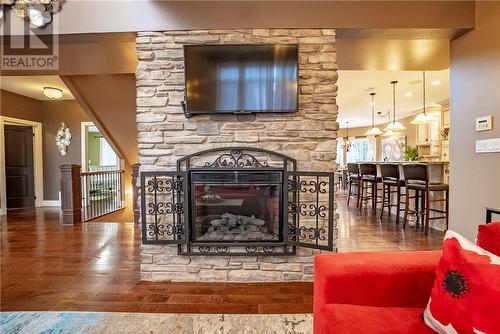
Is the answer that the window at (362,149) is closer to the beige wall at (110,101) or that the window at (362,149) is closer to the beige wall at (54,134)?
the beige wall at (110,101)

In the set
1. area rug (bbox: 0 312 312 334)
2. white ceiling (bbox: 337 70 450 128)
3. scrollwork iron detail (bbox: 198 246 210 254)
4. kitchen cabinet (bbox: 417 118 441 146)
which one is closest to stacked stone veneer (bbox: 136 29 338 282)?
scrollwork iron detail (bbox: 198 246 210 254)

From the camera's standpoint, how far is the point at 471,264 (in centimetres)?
93

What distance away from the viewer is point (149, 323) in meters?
1.78

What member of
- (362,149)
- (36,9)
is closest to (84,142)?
(36,9)

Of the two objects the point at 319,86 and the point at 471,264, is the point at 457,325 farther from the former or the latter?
the point at 319,86

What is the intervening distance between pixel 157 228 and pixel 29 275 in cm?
132

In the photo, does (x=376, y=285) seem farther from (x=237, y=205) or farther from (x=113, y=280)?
(x=113, y=280)

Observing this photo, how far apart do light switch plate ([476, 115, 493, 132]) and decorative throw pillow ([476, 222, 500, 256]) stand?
165cm

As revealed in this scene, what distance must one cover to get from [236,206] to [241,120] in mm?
747

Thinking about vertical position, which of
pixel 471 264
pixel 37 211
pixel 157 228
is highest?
pixel 471 264

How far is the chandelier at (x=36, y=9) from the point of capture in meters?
2.37

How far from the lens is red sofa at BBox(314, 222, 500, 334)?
43.4 inches

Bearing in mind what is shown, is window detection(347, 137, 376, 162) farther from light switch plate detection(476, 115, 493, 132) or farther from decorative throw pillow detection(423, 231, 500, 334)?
decorative throw pillow detection(423, 231, 500, 334)

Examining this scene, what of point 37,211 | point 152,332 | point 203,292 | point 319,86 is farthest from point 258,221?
point 37,211
